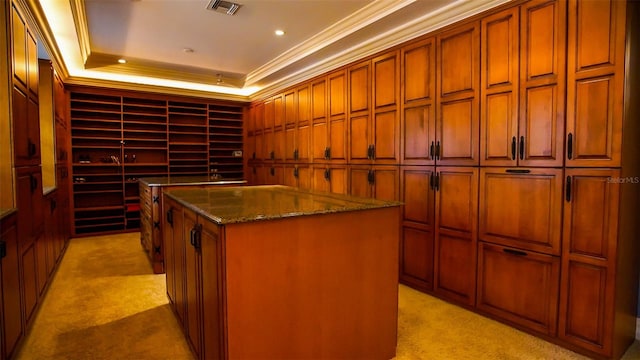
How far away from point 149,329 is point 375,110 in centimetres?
280

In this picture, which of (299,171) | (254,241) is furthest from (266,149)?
(254,241)

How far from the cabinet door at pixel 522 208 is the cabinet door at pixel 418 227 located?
50 cm

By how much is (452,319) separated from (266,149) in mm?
4337

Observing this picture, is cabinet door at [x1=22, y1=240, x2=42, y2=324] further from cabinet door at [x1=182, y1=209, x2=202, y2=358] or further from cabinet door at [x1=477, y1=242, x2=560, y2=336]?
cabinet door at [x1=477, y1=242, x2=560, y2=336]

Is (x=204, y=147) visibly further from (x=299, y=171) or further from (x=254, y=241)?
(x=254, y=241)

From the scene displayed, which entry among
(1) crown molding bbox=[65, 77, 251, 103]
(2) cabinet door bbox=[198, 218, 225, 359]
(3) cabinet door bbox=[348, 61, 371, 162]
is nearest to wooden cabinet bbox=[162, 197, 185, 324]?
(2) cabinet door bbox=[198, 218, 225, 359]

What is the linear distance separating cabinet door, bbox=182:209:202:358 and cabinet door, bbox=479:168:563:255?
2.10 m

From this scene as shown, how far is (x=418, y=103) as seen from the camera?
10.3 feet

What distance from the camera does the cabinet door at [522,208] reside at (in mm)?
2271

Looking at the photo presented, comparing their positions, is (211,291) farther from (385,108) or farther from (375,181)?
(385,108)

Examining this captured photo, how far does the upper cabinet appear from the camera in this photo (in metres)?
2.23

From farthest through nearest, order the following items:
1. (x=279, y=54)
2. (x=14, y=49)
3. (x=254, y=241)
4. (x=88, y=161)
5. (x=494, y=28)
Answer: (x=88, y=161) → (x=279, y=54) → (x=494, y=28) → (x=14, y=49) → (x=254, y=241)

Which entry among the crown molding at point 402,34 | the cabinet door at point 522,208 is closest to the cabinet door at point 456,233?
the cabinet door at point 522,208

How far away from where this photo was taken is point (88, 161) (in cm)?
555
